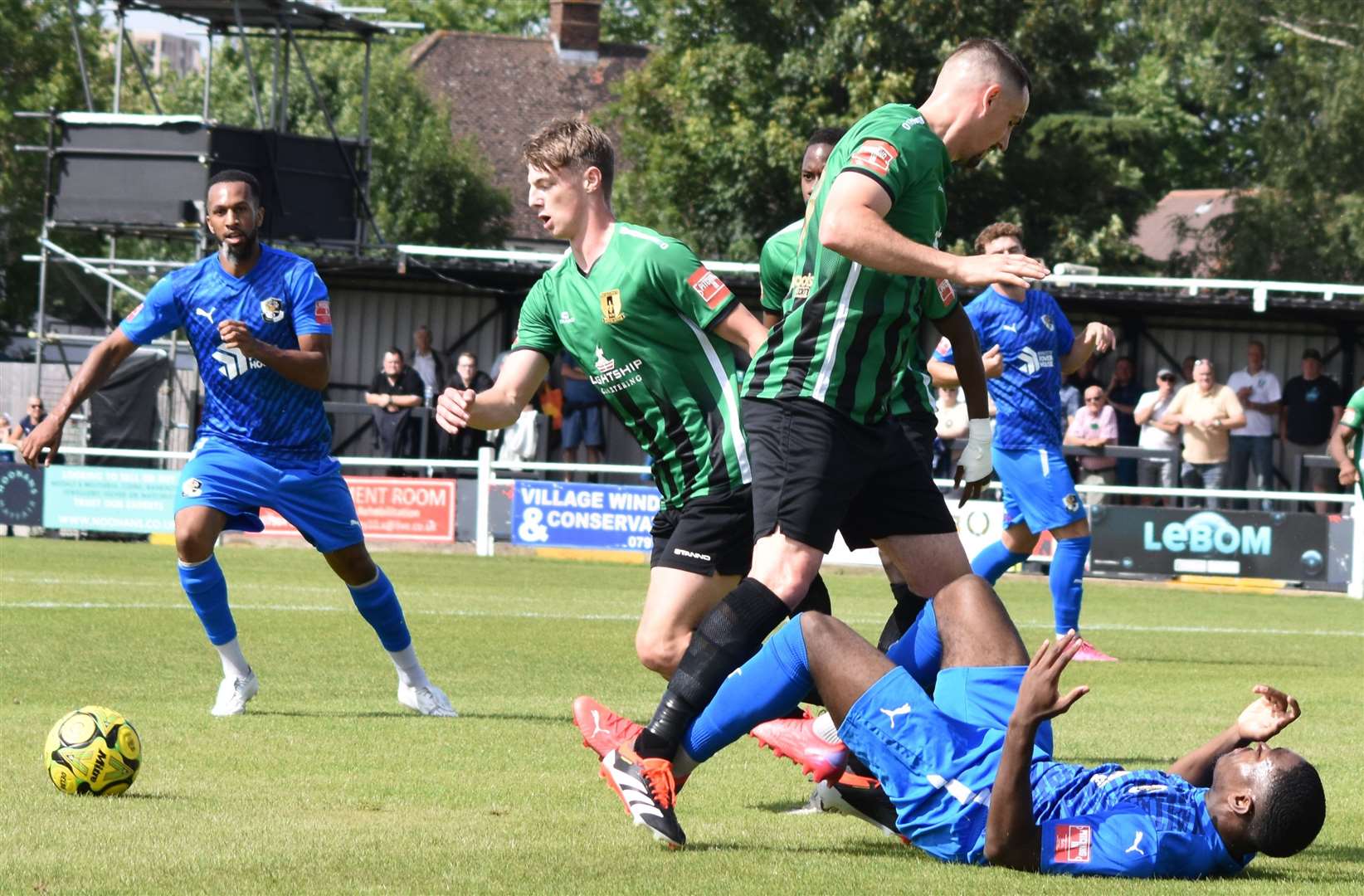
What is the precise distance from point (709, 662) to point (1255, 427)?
56.6 feet

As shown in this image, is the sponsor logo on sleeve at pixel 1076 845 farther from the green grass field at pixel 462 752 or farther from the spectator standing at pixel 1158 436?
the spectator standing at pixel 1158 436

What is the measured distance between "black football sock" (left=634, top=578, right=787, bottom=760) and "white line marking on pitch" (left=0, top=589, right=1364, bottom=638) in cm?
793

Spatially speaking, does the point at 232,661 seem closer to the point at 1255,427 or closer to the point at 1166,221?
the point at 1255,427

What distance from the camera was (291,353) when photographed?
7926mm

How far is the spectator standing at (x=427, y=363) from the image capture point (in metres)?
24.0

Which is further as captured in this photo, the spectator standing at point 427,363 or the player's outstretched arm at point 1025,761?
the spectator standing at point 427,363

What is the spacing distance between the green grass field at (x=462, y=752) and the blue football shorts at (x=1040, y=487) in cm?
93

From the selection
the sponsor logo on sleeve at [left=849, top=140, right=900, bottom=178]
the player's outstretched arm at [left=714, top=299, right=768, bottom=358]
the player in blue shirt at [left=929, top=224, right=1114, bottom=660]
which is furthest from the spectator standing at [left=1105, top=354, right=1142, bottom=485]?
the sponsor logo on sleeve at [left=849, top=140, right=900, bottom=178]

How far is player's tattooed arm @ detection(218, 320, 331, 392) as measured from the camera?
7645mm

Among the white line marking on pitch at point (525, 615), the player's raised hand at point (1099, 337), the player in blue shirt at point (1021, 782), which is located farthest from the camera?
the white line marking on pitch at point (525, 615)

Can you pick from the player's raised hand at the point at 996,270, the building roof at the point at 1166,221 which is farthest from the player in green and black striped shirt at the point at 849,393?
the building roof at the point at 1166,221

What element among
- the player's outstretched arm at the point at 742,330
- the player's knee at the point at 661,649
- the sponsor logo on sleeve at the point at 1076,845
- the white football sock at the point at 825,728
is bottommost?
the white football sock at the point at 825,728

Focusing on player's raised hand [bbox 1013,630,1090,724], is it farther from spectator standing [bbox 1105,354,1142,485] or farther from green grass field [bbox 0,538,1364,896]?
spectator standing [bbox 1105,354,1142,485]

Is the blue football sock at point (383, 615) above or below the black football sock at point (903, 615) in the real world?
below
